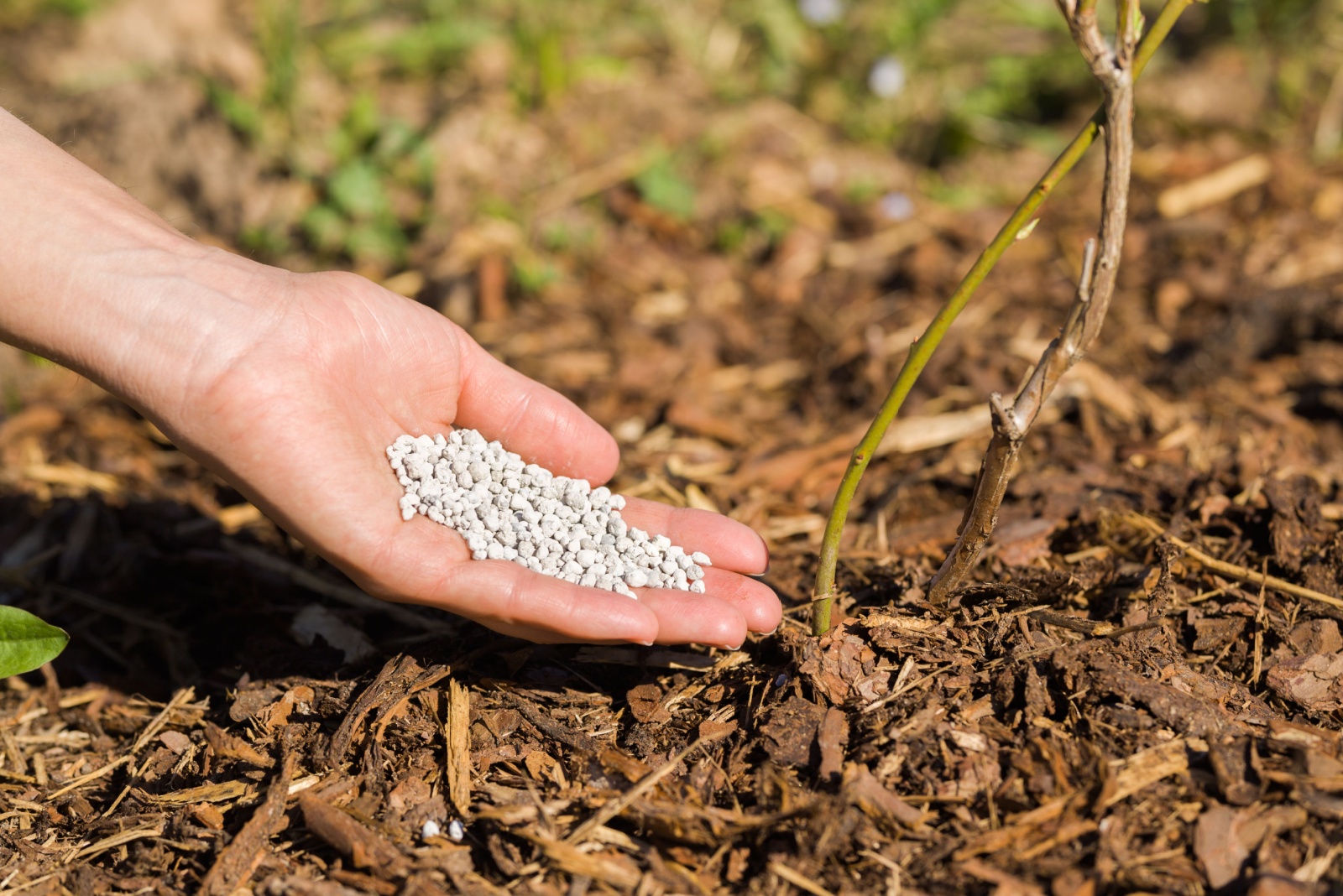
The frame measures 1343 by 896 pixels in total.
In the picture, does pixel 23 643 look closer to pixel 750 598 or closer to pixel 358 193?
pixel 750 598

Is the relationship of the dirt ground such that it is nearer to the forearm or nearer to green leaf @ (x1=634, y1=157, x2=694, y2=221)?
green leaf @ (x1=634, y1=157, x2=694, y2=221)

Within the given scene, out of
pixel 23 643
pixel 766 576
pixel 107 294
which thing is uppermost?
pixel 107 294

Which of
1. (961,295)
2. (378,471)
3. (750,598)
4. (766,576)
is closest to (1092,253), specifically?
(961,295)

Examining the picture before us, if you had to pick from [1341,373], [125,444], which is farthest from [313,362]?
[1341,373]

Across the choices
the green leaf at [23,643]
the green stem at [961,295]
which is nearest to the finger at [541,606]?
the green stem at [961,295]

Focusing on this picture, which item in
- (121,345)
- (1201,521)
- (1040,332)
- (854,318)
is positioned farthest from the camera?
(854,318)

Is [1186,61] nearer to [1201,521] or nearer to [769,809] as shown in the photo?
[1201,521]

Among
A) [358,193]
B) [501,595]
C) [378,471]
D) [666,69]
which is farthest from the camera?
[666,69]
